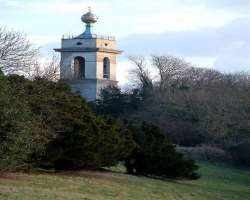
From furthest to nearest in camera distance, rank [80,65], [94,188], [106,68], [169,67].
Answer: [80,65], [106,68], [169,67], [94,188]

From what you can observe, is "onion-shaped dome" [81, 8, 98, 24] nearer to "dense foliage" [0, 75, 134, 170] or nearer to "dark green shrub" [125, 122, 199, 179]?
"dark green shrub" [125, 122, 199, 179]

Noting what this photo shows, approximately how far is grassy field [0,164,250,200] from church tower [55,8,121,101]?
56.8 metres

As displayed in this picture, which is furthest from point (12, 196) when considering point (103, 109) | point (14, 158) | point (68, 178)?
point (103, 109)

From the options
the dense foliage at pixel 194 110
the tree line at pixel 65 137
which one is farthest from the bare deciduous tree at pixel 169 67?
the tree line at pixel 65 137

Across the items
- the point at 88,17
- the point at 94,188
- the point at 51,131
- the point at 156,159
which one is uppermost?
the point at 88,17

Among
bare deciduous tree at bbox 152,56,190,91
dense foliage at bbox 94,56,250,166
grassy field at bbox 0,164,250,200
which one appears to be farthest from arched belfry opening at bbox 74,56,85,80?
grassy field at bbox 0,164,250,200

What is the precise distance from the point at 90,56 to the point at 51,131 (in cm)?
6478

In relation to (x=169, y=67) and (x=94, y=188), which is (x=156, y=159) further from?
(x=169, y=67)

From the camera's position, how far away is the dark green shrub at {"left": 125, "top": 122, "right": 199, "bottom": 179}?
29.3 m

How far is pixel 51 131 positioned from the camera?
76.4ft

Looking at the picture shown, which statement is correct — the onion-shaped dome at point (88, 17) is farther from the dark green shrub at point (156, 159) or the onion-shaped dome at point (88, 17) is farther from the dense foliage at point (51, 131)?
the dense foliage at point (51, 131)

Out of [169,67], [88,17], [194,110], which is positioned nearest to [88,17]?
[88,17]

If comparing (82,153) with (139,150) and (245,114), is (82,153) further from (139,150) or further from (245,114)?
(245,114)

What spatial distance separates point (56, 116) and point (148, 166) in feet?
21.8
